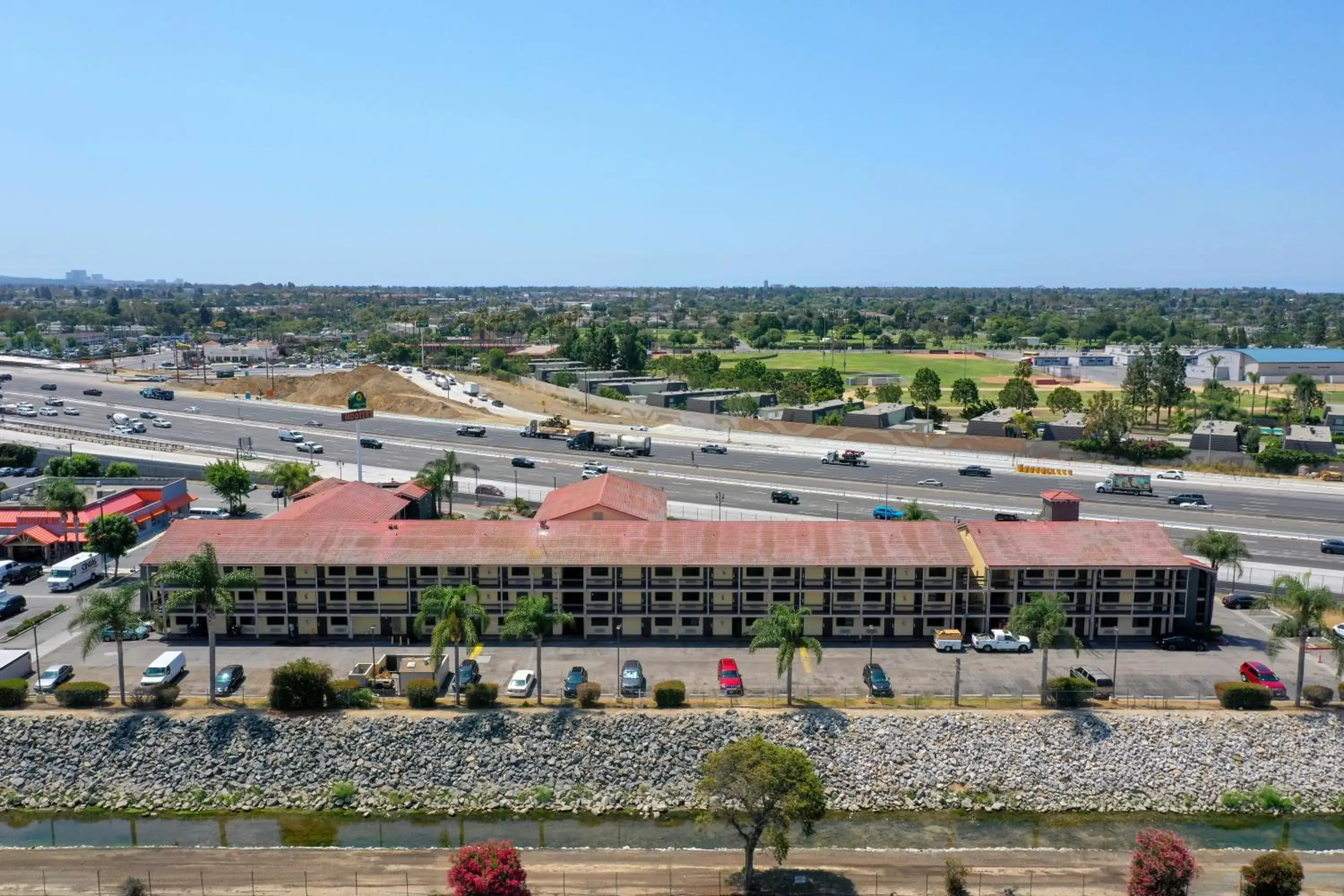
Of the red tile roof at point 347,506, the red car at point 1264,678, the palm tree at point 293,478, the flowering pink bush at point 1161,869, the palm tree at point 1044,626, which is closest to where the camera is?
the flowering pink bush at point 1161,869

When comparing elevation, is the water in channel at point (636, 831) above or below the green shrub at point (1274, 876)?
below

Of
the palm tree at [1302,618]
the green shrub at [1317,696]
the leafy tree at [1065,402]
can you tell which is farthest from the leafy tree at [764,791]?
the leafy tree at [1065,402]

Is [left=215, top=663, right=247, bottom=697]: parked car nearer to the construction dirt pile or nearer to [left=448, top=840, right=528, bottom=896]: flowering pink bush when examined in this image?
[left=448, top=840, right=528, bottom=896]: flowering pink bush

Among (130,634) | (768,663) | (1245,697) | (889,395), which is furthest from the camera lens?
(889,395)

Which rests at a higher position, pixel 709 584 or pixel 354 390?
pixel 354 390

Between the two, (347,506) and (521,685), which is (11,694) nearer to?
(347,506)

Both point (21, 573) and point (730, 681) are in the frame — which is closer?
point (730, 681)

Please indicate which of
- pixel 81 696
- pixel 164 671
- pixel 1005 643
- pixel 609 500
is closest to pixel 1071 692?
pixel 1005 643

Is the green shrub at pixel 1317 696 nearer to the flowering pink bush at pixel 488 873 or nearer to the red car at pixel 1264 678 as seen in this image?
the red car at pixel 1264 678
